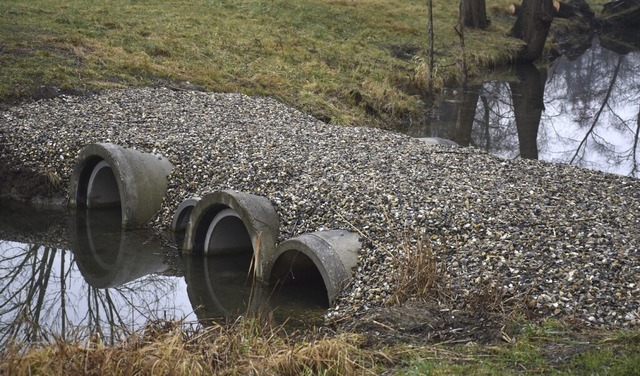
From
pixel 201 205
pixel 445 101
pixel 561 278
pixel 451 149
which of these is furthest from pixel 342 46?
pixel 561 278

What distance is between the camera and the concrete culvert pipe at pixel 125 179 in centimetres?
1400

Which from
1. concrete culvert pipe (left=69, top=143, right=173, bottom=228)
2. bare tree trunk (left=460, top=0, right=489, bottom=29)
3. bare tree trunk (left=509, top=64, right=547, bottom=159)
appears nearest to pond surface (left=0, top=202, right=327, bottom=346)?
concrete culvert pipe (left=69, top=143, right=173, bottom=228)

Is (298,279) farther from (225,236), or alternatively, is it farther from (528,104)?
(528,104)

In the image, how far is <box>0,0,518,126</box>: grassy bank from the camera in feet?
66.5

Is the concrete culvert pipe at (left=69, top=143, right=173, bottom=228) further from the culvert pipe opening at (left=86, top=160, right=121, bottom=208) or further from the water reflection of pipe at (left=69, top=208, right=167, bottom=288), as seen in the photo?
the water reflection of pipe at (left=69, top=208, right=167, bottom=288)

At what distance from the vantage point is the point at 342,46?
88.5ft

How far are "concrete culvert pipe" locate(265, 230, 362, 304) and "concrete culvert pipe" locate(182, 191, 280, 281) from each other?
0.89 feet

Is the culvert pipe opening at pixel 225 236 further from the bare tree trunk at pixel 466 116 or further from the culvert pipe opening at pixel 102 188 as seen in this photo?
the bare tree trunk at pixel 466 116

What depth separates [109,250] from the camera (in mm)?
13500

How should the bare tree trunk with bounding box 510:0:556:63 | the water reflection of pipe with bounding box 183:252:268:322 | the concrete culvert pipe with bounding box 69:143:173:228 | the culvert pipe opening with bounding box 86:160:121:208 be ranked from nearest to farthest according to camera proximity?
the water reflection of pipe with bounding box 183:252:268:322, the concrete culvert pipe with bounding box 69:143:173:228, the culvert pipe opening with bounding box 86:160:121:208, the bare tree trunk with bounding box 510:0:556:63

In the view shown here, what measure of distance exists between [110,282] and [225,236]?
6.31 ft

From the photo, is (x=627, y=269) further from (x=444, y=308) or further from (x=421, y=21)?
(x=421, y=21)

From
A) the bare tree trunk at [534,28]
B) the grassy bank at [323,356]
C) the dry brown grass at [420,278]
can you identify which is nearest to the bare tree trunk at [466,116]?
the bare tree trunk at [534,28]

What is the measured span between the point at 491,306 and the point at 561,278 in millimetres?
988
